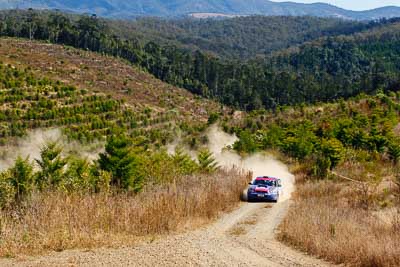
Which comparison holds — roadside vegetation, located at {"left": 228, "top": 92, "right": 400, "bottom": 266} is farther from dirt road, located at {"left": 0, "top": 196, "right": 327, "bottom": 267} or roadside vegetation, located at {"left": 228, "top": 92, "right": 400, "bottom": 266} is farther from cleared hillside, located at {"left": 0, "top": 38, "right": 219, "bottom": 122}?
cleared hillside, located at {"left": 0, "top": 38, "right": 219, "bottom": 122}

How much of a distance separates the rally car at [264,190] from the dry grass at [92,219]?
16.9 ft

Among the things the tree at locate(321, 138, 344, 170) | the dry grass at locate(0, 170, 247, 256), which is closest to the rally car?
the dry grass at locate(0, 170, 247, 256)

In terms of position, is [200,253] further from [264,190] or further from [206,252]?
[264,190]

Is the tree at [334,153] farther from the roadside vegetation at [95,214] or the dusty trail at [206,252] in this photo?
the dusty trail at [206,252]

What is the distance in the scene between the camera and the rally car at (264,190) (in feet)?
54.2

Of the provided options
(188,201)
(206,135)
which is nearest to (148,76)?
(206,135)

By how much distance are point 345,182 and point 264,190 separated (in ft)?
11.4

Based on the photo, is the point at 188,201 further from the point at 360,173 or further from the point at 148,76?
the point at 148,76

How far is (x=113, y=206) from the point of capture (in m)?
9.59

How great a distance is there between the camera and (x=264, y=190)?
663 inches

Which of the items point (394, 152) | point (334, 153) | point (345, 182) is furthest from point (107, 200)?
point (394, 152)

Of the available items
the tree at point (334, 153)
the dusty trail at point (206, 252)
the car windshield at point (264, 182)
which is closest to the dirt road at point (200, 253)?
the dusty trail at point (206, 252)

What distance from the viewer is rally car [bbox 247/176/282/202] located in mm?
16531

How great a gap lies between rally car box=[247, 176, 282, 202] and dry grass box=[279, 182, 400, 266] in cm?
373
